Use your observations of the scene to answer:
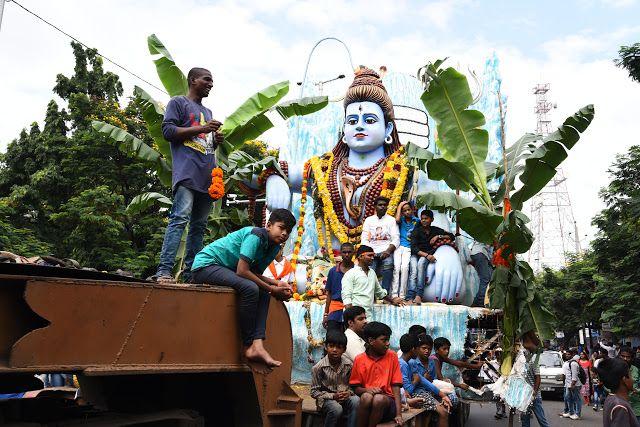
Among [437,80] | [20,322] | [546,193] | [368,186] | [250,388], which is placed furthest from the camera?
[546,193]

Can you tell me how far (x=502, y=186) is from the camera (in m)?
9.02

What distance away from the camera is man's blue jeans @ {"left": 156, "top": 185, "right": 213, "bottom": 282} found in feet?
16.6

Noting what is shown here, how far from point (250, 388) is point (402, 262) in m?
5.87

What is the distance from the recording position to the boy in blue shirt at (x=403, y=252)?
969cm

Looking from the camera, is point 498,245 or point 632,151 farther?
point 632,151

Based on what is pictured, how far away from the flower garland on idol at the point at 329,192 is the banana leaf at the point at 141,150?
2.34 metres

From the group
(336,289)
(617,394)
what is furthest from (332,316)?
(617,394)

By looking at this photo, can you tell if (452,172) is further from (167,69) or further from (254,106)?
(167,69)

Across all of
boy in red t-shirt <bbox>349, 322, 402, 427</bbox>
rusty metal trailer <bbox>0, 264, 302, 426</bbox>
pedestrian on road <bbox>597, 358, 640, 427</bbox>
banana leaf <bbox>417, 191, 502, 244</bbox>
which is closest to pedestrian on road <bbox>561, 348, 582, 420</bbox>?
banana leaf <bbox>417, 191, 502, 244</bbox>

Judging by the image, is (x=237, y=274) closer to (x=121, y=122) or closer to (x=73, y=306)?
(x=73, y=306)

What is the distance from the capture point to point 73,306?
294cm

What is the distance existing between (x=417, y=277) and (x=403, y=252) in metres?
0.43

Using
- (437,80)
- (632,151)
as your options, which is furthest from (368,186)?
(632,151)

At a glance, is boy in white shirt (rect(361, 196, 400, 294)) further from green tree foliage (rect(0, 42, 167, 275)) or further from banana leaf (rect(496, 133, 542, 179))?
green tree foliage (rect(0, 42, 167, 275))
